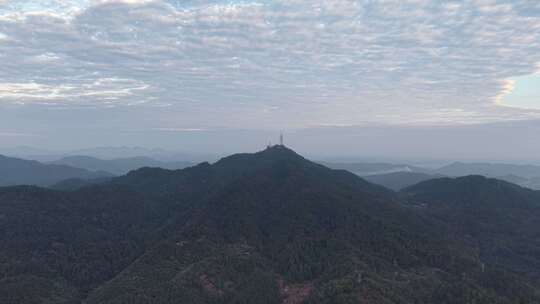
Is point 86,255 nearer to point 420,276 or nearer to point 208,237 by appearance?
point 208,237

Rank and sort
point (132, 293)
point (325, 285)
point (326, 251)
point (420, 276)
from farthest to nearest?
point (326, 251)
point (420, 276)
point (325, 285)
point (132, 293)

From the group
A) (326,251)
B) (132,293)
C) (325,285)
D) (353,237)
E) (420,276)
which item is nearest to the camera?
(132,293)

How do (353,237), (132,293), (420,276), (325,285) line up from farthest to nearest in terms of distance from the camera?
(353,237)
(420,276)
(325,285)
(132,293)

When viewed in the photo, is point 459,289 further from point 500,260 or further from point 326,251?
point 500,260

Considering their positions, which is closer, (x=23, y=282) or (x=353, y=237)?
(x=23, y=282)

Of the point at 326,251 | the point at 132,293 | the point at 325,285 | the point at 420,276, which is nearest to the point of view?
the point at 132,293

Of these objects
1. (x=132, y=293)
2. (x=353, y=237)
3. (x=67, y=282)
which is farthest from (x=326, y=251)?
(x=67, y=282)

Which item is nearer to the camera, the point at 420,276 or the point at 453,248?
the point at 420,276


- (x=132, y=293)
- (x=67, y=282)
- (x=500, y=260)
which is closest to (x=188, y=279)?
A: (x=132, y=293)

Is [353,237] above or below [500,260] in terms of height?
above
